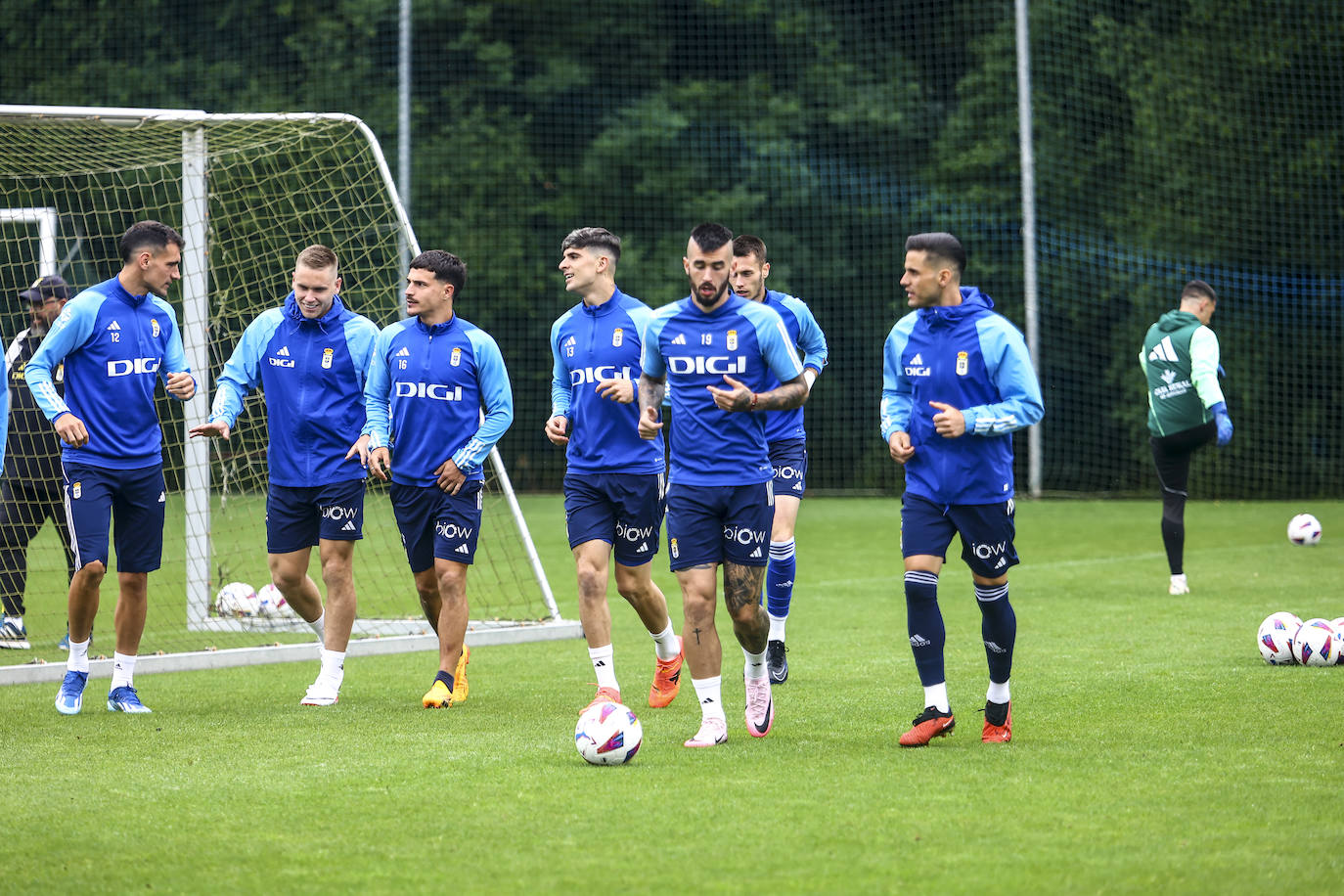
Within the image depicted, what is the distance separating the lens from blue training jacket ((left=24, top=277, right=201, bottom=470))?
6.94 meters

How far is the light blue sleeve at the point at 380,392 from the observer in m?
6.96

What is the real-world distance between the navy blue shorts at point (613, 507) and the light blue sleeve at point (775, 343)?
3.45ft

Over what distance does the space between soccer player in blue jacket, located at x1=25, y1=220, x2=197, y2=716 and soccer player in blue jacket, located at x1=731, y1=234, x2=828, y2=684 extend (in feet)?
9.24

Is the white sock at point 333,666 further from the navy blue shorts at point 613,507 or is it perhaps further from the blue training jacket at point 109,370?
the navy blue shorts at point 613,507

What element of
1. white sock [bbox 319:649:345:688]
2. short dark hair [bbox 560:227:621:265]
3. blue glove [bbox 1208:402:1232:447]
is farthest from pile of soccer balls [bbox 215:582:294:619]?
blue glove [bbox 1208:402:1232:447]

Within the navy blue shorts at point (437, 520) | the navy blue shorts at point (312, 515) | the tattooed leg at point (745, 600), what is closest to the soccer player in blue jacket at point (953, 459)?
the tattooed leg at point (745, 600)

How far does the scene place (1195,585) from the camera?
11.2 metres

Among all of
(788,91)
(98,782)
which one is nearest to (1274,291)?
(788,91)

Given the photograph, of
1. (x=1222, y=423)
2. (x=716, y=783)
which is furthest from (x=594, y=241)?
(x=1222, y=423)

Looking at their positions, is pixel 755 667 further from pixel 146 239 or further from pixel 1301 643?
pixel 146 239

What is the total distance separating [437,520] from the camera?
7055 mm

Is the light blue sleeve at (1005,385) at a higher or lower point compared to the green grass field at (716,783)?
higher

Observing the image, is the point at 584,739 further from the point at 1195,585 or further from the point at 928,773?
the point at 1195,585

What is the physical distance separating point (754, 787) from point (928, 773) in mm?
644
